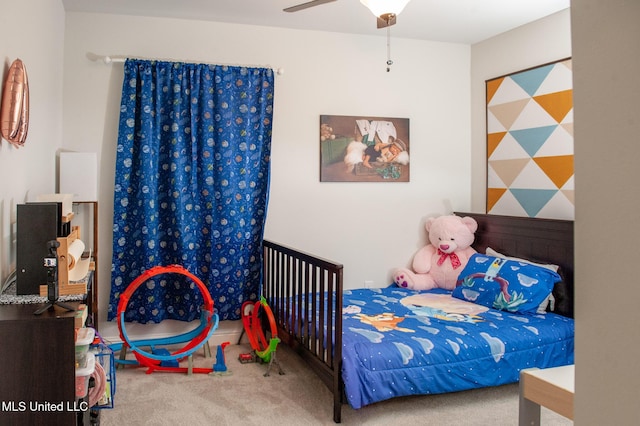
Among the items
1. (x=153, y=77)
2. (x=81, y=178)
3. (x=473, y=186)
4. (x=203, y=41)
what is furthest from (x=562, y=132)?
(x=81, y=178)

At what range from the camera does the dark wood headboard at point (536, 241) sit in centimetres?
345

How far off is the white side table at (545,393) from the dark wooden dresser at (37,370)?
139 centimetres

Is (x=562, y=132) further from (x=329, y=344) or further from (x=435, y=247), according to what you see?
(x=329, y=344)

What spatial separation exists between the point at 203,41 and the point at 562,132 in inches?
108

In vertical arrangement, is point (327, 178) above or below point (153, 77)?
below

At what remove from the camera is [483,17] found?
3826mm

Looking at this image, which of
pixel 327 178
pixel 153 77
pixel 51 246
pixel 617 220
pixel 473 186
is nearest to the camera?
pixel 617 220

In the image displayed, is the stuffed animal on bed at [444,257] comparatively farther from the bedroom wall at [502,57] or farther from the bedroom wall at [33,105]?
the bedroom wall at [33,105]

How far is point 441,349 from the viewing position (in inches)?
111

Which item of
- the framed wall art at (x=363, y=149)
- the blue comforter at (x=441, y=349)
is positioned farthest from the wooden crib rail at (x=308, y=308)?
the framed wall art at (x=363, y=149)

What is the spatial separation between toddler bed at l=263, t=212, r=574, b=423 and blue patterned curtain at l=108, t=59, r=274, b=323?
33 centimetres

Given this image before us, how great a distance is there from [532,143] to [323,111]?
1667 millimetres

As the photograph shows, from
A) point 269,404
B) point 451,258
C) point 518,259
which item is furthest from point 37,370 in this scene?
point 451,258

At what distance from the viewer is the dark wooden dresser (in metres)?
1.63
